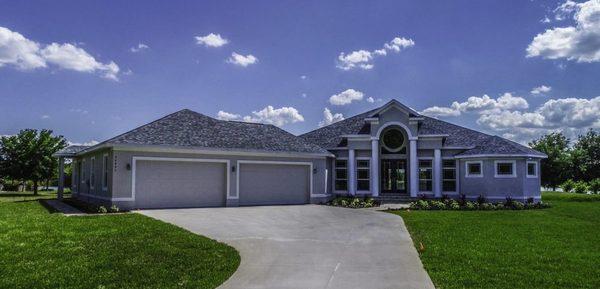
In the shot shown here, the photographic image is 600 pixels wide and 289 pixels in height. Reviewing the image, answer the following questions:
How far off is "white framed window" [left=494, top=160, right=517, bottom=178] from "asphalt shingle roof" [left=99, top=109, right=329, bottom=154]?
9510 mm

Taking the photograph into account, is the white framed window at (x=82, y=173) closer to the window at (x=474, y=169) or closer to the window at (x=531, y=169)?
the window at (x=474, y=169)

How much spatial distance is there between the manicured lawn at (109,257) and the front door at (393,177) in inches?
662

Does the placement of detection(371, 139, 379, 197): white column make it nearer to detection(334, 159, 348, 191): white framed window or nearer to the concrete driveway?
detection(334, 159, 348, 191): white framed window

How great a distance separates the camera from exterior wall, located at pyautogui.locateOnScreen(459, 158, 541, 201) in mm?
24203

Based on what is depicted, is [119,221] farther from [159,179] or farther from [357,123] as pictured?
[357,123]

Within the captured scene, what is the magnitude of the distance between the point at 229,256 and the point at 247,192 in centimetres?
1306

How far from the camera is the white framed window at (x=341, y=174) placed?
2750 cm

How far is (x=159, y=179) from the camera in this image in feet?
64.8

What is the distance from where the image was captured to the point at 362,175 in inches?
1070

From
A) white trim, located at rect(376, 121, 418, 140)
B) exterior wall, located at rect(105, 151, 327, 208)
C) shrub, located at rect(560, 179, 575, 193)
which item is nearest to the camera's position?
exterior wall, located at rect(105, 151, 327, 208)

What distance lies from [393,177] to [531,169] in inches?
297

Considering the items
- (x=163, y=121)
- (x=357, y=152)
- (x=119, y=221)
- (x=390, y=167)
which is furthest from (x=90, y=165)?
(x=390, y=167)

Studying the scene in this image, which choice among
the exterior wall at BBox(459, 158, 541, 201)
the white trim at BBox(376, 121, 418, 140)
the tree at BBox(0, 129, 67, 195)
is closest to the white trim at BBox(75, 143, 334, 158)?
the white trim at BBox(376, 121, 418, 140)

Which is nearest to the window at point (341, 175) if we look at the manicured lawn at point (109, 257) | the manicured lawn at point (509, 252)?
the manicured lawn at point (509, 252)
